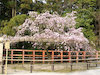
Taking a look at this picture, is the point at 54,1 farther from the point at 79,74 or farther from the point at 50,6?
the point at 79,74

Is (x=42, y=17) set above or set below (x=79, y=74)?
above

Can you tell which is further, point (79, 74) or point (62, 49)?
point (62, 49)

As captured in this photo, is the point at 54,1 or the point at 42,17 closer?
the point at 42,17

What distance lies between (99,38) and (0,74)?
18429 mm

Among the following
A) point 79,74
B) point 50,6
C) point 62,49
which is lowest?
point 79,74

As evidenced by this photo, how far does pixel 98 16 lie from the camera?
21.0 m

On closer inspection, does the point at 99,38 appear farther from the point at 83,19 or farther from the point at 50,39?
the point at 50,39

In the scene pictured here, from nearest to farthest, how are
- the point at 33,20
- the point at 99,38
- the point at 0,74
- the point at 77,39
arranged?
the point at 0,74 < the point at 77,39 < the point at 33,20 < the point at 99,38

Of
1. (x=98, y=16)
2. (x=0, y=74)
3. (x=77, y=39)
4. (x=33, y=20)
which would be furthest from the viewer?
(x=98, y=16)

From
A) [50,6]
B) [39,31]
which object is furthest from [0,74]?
[50,6]

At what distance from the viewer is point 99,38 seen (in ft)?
74.4

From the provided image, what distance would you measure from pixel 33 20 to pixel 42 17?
126cm

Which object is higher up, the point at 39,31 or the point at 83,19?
the point at 83,19

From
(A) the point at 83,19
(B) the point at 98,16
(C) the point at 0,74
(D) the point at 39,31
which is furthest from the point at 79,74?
(B) the point at 98,16
